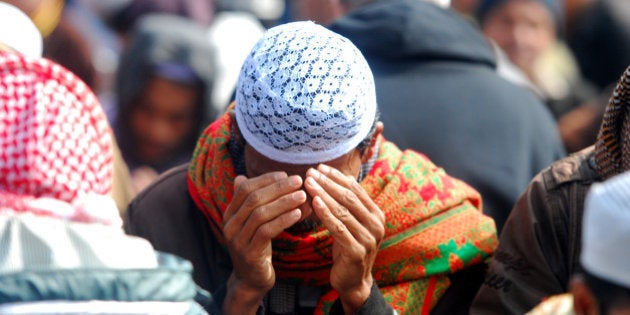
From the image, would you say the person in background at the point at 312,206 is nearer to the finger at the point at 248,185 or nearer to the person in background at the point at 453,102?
the finger at the point at 248,185

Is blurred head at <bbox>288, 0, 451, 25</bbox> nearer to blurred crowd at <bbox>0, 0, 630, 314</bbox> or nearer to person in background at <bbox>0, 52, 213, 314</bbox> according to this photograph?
blurred crowd at <bbox>0, 0, 630, 314</bbox>

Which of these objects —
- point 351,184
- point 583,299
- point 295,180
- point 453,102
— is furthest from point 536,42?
point 583,299

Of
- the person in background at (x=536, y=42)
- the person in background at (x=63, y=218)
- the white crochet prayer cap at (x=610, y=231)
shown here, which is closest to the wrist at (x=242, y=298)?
the person in background at (x=63, y=218)

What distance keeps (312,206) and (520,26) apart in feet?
12.3

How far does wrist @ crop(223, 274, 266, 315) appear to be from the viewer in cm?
327

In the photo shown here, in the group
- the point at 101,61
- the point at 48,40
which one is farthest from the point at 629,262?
the point at 101,61

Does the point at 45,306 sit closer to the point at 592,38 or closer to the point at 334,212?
the point at 334,212

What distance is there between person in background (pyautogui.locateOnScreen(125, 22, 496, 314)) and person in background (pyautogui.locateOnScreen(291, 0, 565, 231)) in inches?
18.2

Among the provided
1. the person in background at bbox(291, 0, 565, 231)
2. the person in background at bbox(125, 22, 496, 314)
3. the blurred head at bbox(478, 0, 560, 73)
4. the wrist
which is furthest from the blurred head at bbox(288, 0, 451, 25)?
the wrist

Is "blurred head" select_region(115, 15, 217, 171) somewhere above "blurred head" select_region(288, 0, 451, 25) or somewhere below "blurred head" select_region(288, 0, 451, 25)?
below

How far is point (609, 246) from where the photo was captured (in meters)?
2.23

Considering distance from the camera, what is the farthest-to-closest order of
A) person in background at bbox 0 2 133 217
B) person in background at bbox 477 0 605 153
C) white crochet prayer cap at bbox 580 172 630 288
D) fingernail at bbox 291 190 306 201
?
person in background at bbox 477 0 605 153 → person in background at bbox 0 2 133 217 → fingernail at bbox 291 190 306 201 → white crochet prayer cap at bbox 580 172 630 288

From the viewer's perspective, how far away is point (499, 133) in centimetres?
429

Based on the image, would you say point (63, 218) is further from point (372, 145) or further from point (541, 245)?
point (541, 245)
